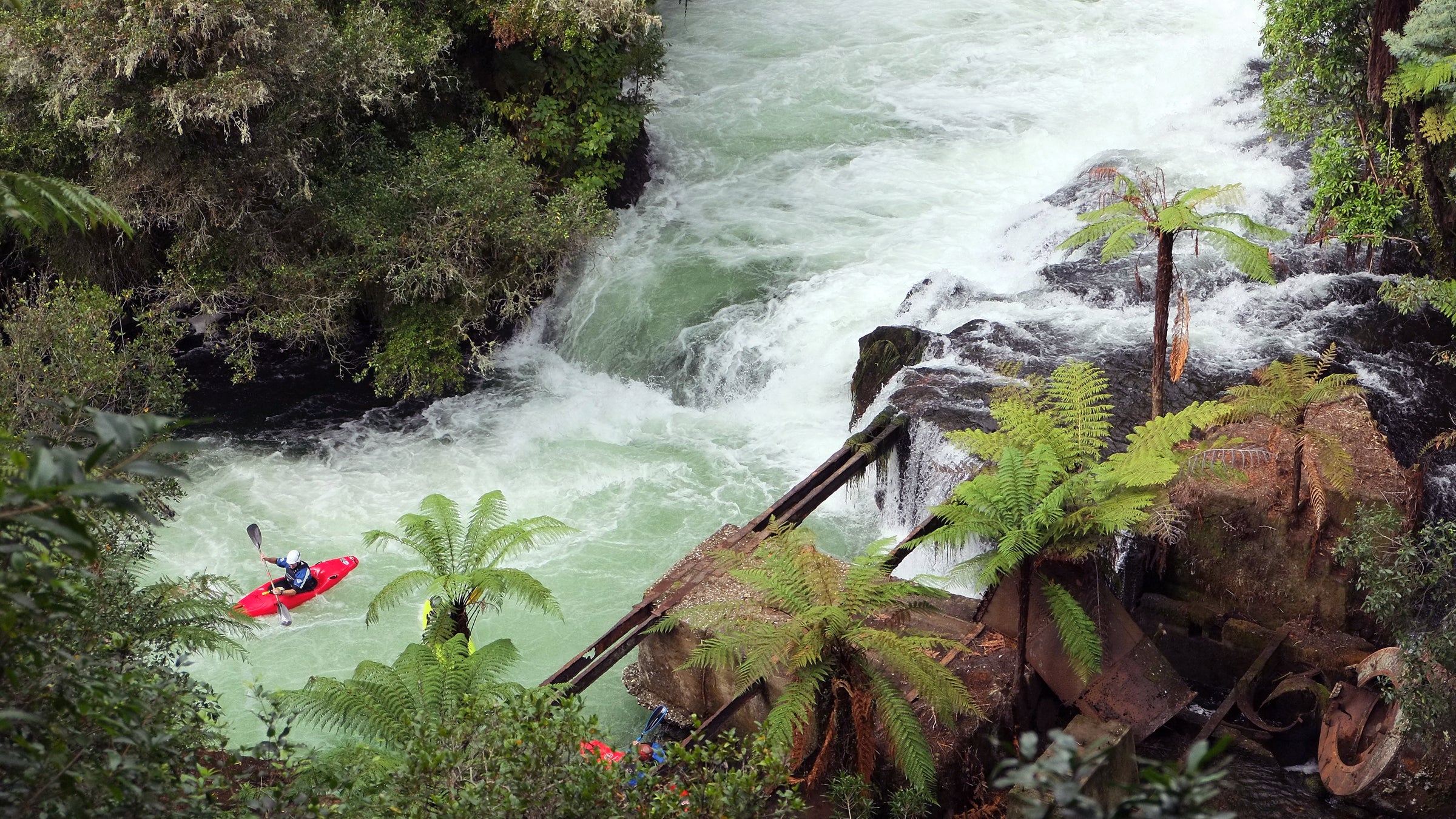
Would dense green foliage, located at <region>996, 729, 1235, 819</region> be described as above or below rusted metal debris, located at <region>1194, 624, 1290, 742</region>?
above

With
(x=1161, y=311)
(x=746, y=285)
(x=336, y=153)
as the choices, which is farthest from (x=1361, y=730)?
(x=336, y=153)

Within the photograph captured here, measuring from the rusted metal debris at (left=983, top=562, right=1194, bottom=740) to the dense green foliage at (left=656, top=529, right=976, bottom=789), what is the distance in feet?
3.07

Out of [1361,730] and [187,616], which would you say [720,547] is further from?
[1361,730]

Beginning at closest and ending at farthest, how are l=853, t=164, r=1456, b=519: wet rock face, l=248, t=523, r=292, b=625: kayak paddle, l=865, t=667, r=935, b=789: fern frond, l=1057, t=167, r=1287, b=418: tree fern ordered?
l=865, t=667, r=935, b=789: fern frond → l=1057, t=167, r=1287, b=418: tree fern → l=248, t=523, r=292, b=625: kayak paddle → l=853, t=164, r=1456, b=519: wet rock face

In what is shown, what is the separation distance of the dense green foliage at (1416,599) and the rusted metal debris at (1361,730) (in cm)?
20

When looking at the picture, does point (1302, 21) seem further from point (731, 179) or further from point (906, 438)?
point (731, 179)

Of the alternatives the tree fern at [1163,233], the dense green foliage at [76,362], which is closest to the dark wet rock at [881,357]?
the tree fern at [1163,233]

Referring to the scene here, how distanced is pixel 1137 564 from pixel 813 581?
12.7ft

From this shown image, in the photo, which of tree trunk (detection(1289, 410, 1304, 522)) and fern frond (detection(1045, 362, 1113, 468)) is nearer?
fern frond (detection(1045, 362, 1113, 468))

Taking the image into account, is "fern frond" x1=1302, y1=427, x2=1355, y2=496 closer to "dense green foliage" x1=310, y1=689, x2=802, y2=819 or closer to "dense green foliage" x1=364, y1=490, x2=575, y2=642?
"dense green foliage" x1=310, y1=689, x2=802, y2=819

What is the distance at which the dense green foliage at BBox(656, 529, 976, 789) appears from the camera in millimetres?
7180

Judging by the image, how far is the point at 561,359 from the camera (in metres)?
16.5

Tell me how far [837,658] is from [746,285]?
9.75m

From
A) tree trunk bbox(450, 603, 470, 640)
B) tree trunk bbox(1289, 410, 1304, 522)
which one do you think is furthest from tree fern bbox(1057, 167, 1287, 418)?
tree trunk bbox(450, 603, 470, 640)
